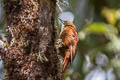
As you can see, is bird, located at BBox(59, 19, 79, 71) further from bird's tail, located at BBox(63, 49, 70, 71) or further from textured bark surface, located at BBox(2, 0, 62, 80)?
textured bark surface, located at BBox(2, 0, 62, 80)

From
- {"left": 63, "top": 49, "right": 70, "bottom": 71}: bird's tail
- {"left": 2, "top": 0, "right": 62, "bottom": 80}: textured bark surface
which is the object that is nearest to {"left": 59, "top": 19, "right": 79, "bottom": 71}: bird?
{"left": 63, "top": 49, "right": 70, "bottom": 71}: bird's tail

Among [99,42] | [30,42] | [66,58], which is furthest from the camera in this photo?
[99,42]

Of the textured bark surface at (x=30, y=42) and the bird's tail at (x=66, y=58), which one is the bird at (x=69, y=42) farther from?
the textured bark surface at (x=30, y=42)

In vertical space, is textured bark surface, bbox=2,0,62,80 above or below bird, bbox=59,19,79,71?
above

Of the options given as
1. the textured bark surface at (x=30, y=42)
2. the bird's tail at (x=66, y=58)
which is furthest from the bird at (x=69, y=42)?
the textured bark surface at (x=30, y=42)

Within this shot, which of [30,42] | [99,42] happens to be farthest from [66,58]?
[99,42]

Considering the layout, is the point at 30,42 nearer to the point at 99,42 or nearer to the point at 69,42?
Answer: the point at 69,42
